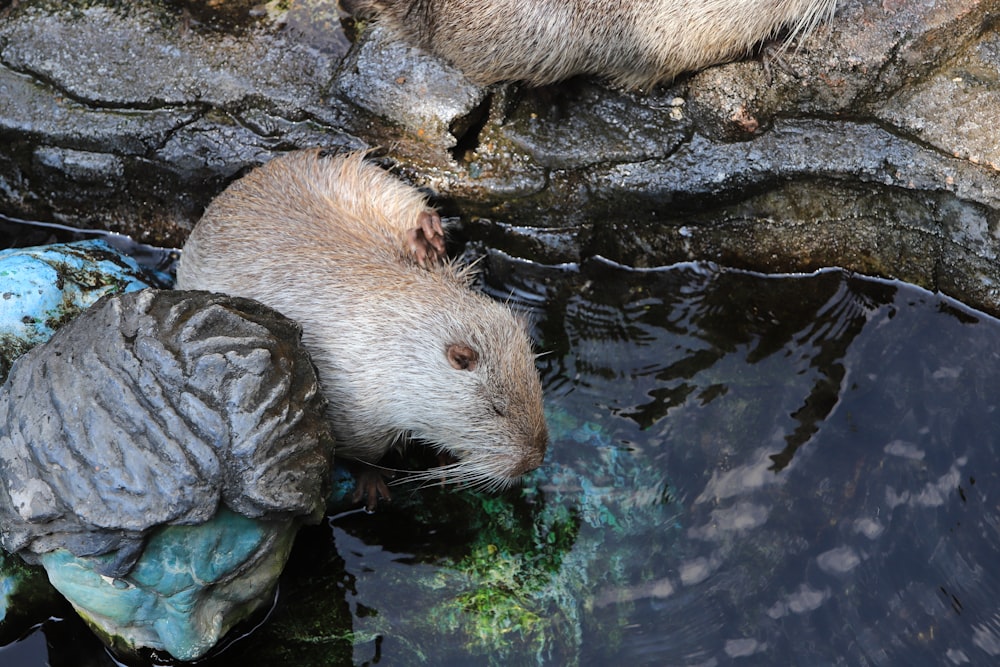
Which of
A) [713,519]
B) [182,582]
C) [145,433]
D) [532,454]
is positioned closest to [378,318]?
[532,454]

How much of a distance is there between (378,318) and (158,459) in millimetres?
1184

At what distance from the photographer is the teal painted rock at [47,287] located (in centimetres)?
389

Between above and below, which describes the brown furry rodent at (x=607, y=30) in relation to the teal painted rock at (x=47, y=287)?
above

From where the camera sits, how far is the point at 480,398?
386 centimetres

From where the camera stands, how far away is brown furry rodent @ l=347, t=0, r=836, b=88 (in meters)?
4.46

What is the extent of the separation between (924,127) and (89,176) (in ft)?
12.3

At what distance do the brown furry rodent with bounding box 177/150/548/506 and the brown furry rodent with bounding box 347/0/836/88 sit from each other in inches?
33.8

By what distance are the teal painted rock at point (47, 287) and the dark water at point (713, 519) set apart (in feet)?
3.53

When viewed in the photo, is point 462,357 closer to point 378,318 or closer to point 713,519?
point 378,318

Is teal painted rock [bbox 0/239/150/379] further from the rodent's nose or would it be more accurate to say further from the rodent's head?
the rodent's nose

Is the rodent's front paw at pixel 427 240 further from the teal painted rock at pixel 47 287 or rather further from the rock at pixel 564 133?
the teal painted rock at pixel 47 287

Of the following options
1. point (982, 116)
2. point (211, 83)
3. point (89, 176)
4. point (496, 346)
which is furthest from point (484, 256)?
point (982, 116)

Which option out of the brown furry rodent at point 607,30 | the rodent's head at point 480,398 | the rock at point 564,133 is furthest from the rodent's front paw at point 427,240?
the brown furry rodent at point 607,30

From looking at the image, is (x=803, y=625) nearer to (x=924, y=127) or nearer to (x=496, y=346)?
(x=496, y=346)
